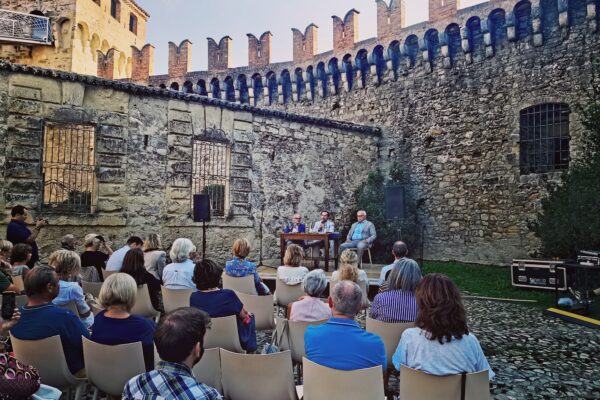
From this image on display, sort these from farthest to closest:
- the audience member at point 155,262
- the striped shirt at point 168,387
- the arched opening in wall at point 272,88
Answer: the arched opening in wall at point 272,88 < the audience member at point 155,262 < the striped shirt at point 168,387

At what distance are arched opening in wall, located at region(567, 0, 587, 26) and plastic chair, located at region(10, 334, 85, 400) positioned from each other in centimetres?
1161

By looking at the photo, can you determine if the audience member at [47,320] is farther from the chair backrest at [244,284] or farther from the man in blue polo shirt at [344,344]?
the chair backrest at [244,284]

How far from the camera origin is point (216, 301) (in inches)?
121

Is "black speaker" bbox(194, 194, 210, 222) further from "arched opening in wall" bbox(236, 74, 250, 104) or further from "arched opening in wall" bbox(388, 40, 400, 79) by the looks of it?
"arched opening in wall" bbox(236, 74, 250, 104)

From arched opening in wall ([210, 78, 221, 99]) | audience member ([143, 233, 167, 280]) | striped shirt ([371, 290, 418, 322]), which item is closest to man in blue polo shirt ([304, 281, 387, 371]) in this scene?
striped shirt ([371, 290, 418, 322])

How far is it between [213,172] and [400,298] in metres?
7.33

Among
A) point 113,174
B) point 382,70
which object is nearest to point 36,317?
point 113,174

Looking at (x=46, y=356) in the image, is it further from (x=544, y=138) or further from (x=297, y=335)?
(x=544, y=138)

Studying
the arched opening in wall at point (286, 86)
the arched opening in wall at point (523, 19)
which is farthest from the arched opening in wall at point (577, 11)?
the arched opening in wall at point (286, 86)

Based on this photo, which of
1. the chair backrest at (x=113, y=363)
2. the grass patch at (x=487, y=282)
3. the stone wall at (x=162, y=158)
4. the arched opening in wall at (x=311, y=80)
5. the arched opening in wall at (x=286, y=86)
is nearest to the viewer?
the chair backrest at (x=113, y=363)

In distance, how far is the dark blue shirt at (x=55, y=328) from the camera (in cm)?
252

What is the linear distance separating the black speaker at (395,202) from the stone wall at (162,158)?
2387 mm

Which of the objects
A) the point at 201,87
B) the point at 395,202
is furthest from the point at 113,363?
the point at 201,87

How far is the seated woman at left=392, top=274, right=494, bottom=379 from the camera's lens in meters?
2.18
